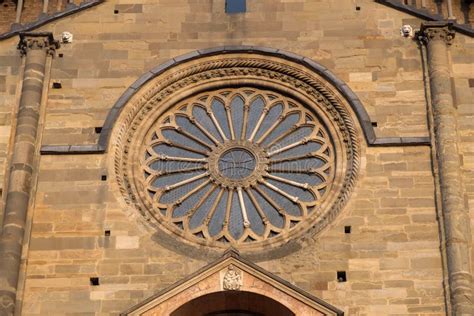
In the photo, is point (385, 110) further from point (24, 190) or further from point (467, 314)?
point (24, 190)

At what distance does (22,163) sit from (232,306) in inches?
204

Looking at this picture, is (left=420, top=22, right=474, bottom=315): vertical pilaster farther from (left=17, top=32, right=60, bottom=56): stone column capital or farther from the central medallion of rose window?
(left=17, top=32, right=60, bottom=56): stone column capital

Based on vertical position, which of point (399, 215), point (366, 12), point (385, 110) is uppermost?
point (366, 12)

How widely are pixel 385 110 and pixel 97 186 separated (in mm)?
6008

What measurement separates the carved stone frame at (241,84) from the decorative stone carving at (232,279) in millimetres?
1126

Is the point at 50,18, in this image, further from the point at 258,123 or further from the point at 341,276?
the point at 341,276

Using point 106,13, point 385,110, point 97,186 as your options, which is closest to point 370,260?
point 385,110

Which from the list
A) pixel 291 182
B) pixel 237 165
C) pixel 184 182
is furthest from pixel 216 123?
pixel 291 182

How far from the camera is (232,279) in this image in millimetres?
26141

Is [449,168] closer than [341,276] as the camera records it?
No

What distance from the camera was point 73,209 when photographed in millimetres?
27875

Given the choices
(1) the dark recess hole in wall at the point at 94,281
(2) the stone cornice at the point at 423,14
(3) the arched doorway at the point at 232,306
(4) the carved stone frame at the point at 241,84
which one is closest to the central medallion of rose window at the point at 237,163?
(4) the carved stone frame at the point at 241,84

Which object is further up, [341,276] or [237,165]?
[237,165]

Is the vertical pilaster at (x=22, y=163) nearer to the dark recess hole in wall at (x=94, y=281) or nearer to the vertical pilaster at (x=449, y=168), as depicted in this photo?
the dark recess hole in wall at (x=94, y=281)
